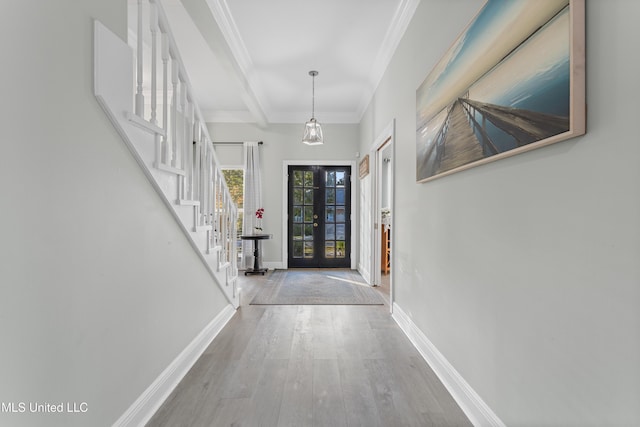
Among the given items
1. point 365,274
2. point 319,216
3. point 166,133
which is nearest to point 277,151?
point 319,216

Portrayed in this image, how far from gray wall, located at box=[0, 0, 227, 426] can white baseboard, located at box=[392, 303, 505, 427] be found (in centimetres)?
163

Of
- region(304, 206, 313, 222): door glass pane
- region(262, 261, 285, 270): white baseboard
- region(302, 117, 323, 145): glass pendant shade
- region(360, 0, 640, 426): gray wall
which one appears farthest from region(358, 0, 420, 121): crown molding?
region(262, 261, 285, 270): white baseboard

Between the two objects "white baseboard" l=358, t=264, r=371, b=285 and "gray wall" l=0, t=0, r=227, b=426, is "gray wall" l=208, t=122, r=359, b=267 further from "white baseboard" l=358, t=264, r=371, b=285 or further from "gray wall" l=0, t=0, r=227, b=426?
"gray wall" l=0, t=0, r=227, b=426

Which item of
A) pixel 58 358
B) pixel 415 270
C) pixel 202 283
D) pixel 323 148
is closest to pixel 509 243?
pixel 415 270

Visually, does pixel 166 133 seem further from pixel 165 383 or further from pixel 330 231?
pixel 330 231

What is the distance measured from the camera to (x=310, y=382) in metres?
1.95

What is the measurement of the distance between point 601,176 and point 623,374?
1.73 ft

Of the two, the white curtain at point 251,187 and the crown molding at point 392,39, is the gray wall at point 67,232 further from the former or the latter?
the white curtain at point 251,187

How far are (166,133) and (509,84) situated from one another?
1742 millimetres

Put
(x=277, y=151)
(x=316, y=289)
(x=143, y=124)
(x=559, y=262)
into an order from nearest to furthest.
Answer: (x=559, y=262)
(x=143, y=124)
(x=316, y=289)
(x=277, y=151)

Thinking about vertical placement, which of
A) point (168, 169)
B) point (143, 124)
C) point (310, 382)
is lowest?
point (310, 382)

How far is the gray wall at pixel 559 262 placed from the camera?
2.77 feet

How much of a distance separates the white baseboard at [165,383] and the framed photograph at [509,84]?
6.46ft

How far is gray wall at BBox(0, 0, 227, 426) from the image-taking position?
963 millimetres
